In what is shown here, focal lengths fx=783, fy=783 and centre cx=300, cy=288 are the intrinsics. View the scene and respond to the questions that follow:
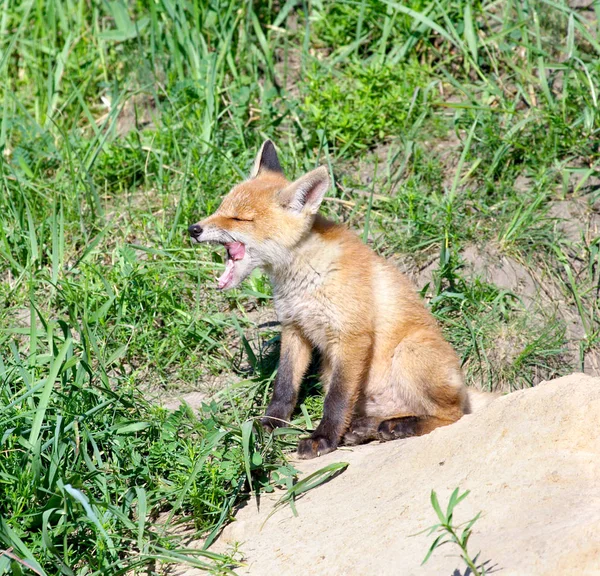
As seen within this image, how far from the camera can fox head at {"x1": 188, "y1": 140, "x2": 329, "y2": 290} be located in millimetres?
4500

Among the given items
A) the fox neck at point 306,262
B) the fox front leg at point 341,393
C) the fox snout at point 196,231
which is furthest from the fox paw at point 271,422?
the fox snout at point 196,231

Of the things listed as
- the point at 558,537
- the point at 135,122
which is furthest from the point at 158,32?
the point at 558,537

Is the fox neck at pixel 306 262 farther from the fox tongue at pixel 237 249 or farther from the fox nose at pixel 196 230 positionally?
the fox nose at pixel 196 230

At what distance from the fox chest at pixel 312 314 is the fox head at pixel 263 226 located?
21 centimetres

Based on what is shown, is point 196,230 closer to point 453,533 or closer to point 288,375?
point 288,375

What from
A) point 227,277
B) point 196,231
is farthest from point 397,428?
point 196,231

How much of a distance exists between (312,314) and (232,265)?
1.82 feet

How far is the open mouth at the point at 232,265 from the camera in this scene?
15.0 ft

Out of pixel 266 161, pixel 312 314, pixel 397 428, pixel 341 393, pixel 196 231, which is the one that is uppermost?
pixel 266 161

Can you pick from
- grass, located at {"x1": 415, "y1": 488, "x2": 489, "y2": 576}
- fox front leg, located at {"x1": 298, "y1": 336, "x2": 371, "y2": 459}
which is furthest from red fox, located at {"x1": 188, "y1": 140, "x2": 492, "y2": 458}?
grass, located at {"x1": 415, "y1": 488, "x2": 489, "y2": 576}

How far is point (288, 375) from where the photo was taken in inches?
186

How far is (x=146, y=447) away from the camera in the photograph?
4.15 metres

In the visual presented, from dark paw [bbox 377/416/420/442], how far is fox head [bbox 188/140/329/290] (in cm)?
109

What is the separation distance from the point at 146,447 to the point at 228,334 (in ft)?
4.82
